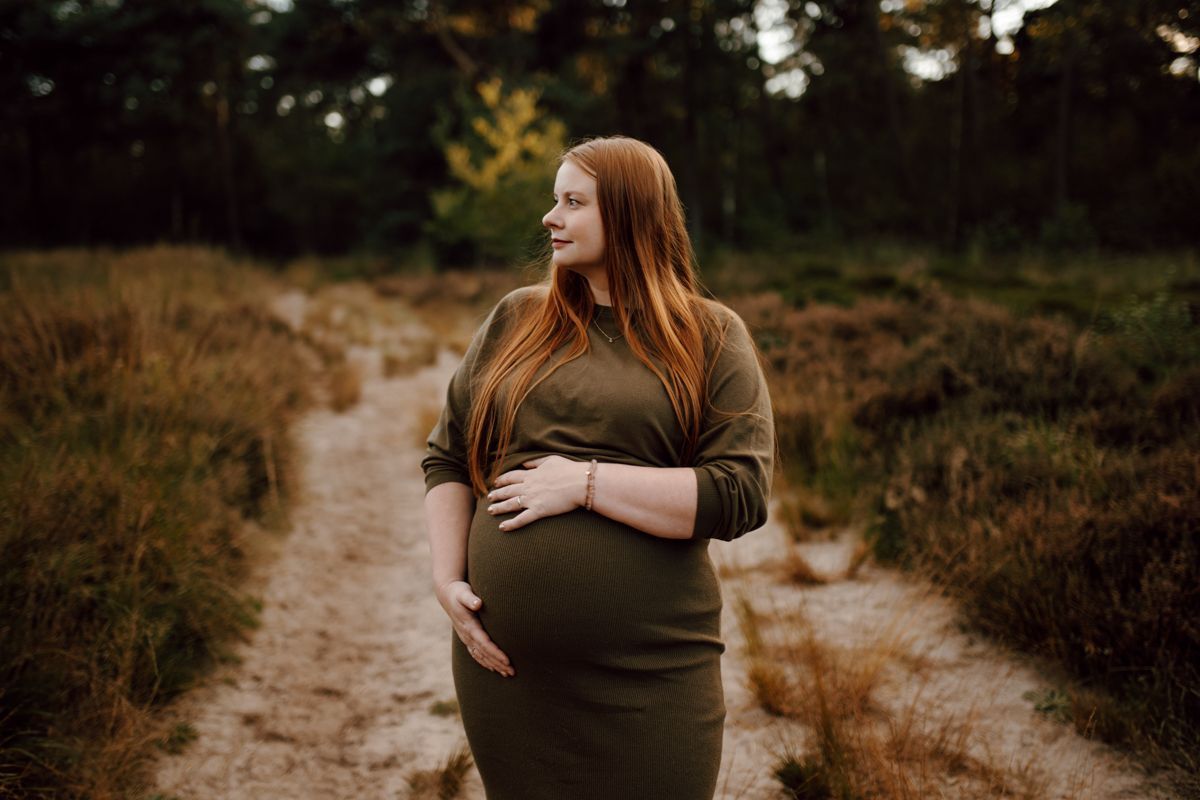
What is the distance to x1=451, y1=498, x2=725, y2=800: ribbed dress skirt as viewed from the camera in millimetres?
1661

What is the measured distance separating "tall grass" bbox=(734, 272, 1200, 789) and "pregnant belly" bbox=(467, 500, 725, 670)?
1931mm

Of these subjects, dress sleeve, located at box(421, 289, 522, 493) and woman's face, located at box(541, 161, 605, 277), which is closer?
woman's face, located at box(541, 161, 605, 277)

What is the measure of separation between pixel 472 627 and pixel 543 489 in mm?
397

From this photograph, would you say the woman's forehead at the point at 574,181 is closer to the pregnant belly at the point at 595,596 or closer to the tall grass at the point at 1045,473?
the pregnant belly at the point at 595,596

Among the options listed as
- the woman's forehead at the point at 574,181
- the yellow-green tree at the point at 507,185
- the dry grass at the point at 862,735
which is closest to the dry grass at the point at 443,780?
the dry grass at the point at 862,735

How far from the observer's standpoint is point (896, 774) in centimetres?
244

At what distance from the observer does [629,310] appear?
6.16 ft

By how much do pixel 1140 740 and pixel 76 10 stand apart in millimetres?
24372

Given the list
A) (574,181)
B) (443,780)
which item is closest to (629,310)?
(574,181)

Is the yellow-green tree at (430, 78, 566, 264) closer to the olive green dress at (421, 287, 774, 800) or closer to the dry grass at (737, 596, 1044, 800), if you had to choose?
the dry grass at (737, 596, 1044, 800)

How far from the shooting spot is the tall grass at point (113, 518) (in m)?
2.54

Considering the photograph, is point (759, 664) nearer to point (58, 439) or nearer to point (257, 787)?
point (257, 787)

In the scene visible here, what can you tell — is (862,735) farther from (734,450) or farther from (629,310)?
(629,310)

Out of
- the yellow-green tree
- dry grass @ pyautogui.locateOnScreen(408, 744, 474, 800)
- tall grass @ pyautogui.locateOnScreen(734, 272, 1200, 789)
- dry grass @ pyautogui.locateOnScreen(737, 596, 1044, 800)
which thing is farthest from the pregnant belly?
the yellow-green tree
